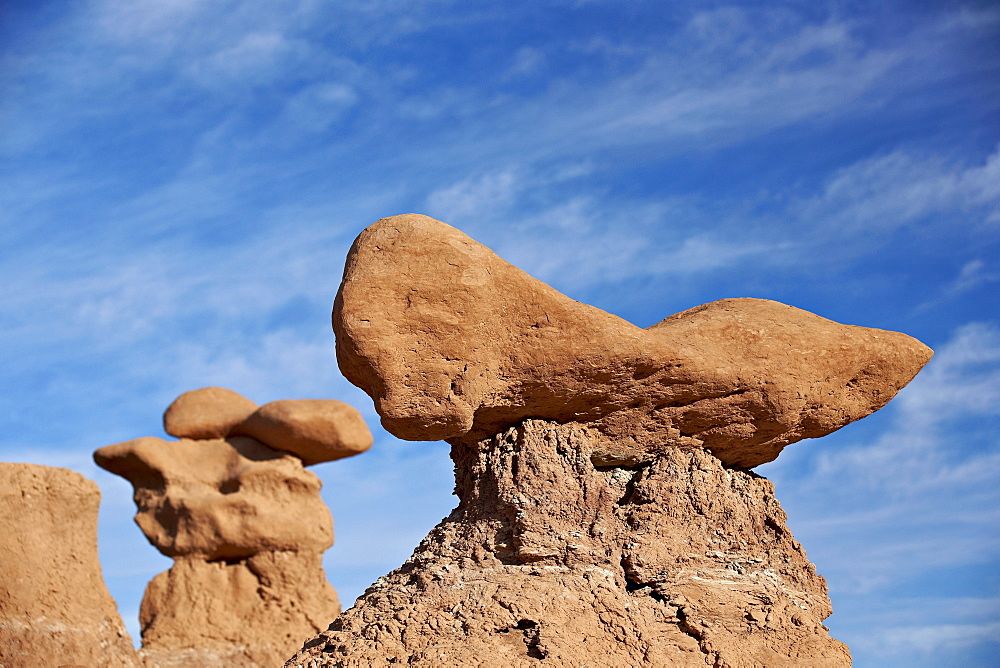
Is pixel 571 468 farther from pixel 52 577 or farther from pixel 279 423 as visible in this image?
pixel 279 423

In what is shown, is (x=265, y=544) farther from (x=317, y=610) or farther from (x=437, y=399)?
(x=437, y=399)

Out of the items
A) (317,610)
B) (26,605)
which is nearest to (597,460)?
(26,605)

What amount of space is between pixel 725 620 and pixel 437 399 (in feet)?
6.30

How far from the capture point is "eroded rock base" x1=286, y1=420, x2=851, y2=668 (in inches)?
201

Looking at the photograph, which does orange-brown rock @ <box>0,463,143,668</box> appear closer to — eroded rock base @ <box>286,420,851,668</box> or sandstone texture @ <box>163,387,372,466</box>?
sandstone texture @ <box>163,387,372,466</box>

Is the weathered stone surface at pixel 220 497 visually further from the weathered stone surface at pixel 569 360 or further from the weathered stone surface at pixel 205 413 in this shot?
the weathered stone surface at pixel 569 360

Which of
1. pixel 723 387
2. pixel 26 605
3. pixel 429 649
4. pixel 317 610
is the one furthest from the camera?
pixel 317 610

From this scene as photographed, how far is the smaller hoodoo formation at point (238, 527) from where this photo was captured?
12.7 m

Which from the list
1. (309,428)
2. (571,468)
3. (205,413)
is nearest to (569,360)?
(571,468)

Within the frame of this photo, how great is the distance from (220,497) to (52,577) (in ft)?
11.6

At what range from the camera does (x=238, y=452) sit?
45.1 ft

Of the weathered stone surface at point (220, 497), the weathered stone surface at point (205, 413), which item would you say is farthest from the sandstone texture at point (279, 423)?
the weathered stone surface at point (220, 497)

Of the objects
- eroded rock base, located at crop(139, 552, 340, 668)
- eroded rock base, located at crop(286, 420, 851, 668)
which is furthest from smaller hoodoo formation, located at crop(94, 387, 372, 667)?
eroded rock base, located at crop(286, 420, 851, 668)

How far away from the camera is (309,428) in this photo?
1346 cm
